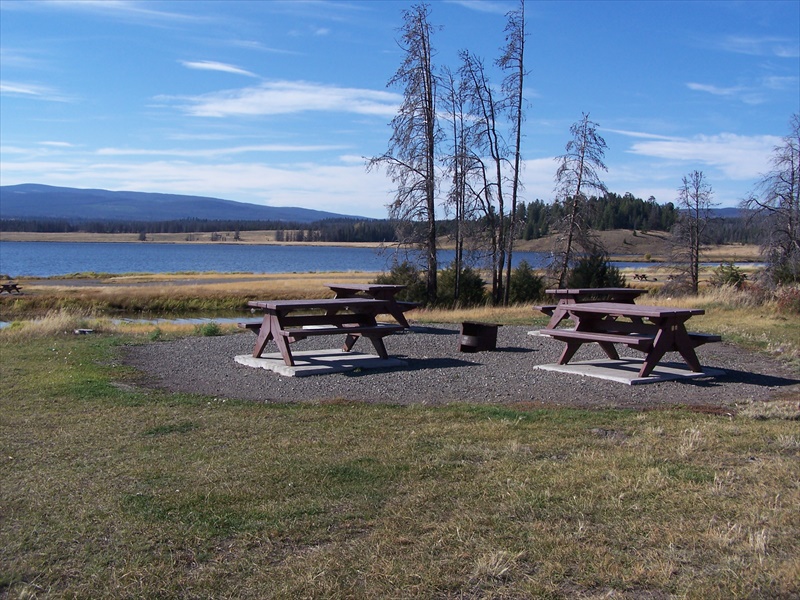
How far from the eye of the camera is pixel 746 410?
7.46 meters

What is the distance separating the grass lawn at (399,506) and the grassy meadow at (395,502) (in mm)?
14

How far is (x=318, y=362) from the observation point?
1074 centimetres

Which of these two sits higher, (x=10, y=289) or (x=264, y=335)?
(x=264, y=335)

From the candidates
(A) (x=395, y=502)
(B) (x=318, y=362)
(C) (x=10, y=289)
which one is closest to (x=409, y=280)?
(B) (x=318, y=362)

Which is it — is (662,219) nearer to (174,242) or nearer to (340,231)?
(340,231)

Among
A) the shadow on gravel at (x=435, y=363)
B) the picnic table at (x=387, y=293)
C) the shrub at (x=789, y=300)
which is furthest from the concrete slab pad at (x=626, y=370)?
the shrub at (x=789, y=300)

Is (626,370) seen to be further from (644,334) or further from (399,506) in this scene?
(399,506)

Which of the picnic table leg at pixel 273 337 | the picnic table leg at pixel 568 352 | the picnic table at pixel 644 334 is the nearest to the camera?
A: the picnic table at pixel 644 334

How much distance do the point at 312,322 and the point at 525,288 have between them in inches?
661

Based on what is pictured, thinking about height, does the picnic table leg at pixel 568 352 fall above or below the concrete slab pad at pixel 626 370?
above

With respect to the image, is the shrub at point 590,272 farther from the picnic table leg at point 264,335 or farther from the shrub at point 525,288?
Result: the picnic table leg at point 264,335

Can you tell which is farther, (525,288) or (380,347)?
(525,288)

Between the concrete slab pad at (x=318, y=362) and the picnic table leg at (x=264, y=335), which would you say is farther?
the picnic table leg at (x=264, y=335)

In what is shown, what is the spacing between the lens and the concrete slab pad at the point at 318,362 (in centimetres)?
993
